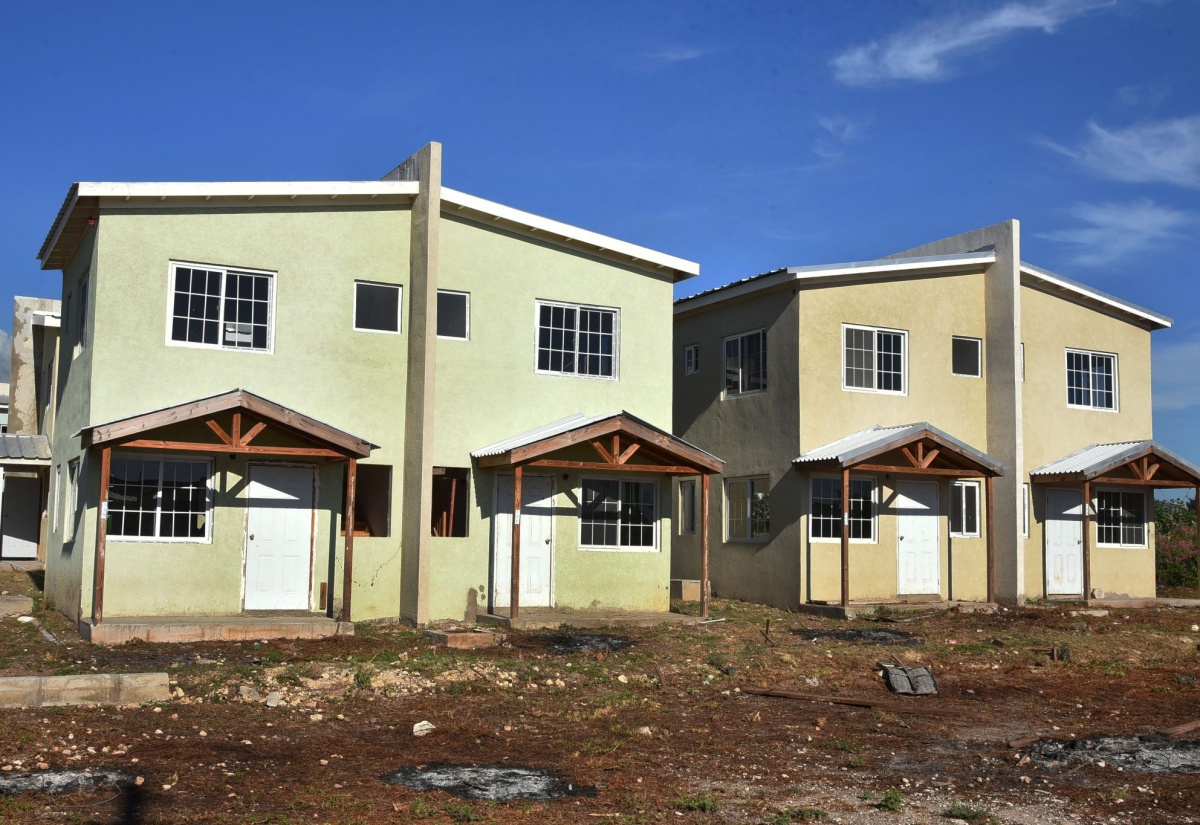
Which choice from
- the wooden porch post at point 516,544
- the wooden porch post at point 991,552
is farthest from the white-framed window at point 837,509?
the wooden porch post at point 516,544

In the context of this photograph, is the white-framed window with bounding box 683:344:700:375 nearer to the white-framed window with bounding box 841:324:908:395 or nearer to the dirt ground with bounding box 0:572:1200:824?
the white-framed window with bounding box 841:324:908:395

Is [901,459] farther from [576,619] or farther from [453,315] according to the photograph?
[453,315]

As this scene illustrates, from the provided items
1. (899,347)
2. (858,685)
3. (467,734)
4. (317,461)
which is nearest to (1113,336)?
(899,347)

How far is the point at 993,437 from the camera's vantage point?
23094mm

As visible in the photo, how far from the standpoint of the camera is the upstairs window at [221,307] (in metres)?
16.6

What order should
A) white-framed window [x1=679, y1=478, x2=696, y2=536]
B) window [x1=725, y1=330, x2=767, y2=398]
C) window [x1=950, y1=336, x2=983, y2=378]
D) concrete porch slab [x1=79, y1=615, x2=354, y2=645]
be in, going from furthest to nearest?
white-framed window [x1=679, y1=478, x2=696, y2=536]
window [x1=950, y1=336, x2=983, y2=378]
window [x1=725, y1=330, x2=767, y2=398]
concrete porch slab [x1=79, y1=615, x2=354, y2=645]

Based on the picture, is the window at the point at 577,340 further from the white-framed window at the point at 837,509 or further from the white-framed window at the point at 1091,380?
Answer: the white-framed window at the point at 1091,380

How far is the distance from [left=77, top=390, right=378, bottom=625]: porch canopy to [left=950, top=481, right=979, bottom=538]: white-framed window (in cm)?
1157

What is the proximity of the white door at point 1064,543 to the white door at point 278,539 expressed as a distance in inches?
580

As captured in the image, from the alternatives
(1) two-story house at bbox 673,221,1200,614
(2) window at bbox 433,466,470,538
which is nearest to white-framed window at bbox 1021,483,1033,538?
(1) two-story house at bbox 673,221,1200,614

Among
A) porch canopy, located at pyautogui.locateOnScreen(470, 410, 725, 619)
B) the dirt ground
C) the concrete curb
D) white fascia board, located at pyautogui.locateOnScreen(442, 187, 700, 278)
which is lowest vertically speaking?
the dirt ground

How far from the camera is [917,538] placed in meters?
22.1

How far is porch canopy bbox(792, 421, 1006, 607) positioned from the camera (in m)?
19.9

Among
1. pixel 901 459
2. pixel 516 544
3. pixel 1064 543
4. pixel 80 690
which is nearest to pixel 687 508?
pixel 901 459
